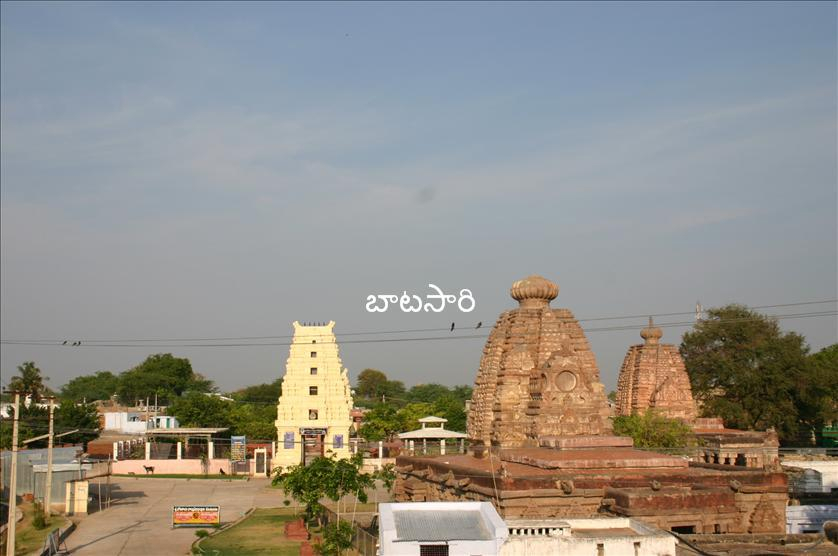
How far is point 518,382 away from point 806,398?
25975 mm

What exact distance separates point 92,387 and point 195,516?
4436 inches

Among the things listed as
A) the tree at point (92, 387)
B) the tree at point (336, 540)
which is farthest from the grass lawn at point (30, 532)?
the tree at point (92, 387)

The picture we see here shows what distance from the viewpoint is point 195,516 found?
3086cm

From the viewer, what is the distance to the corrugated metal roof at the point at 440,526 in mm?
15805

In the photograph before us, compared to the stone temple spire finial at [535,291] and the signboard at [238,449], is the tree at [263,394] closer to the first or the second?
the signboard at [238,449]

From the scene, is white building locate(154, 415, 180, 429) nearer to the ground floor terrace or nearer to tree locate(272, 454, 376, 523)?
tree locate(272, 454, 376, 523)

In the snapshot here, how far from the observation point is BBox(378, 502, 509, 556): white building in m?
15.4

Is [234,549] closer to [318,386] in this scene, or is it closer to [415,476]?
[415,476]

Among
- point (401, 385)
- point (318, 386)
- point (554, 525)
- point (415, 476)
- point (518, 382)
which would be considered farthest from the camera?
point (401, 385)

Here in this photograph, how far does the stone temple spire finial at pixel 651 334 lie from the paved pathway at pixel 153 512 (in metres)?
A: 20.1

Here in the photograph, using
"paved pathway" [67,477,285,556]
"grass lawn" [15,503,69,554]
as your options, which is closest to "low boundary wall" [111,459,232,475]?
"paved pathway" [67,477,285,556]

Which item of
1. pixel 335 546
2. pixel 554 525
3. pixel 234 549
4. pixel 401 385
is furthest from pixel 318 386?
pixel 401 385

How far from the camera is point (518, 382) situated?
35812mm

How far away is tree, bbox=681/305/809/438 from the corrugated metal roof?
4134 centimetres
